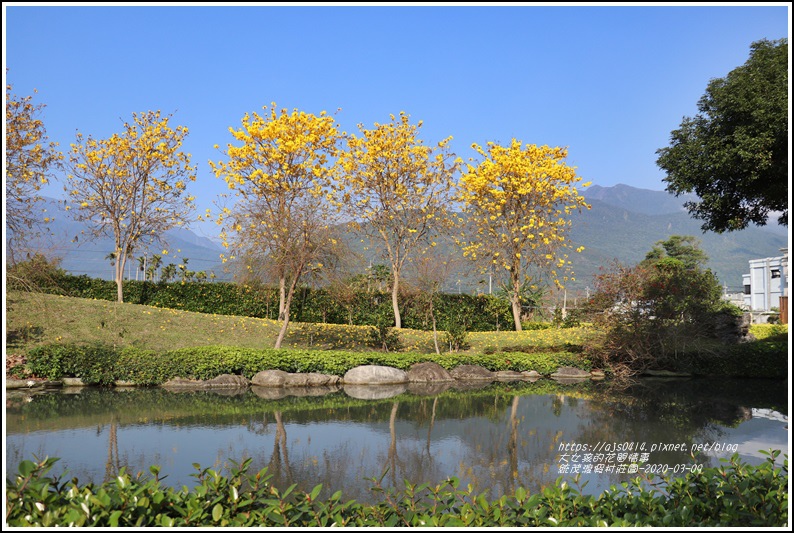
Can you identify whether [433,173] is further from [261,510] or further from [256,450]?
[261,510]

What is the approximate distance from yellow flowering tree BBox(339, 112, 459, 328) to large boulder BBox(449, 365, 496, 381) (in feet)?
21.7

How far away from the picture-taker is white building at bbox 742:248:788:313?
1516 inches

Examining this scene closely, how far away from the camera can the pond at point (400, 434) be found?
6.54 m

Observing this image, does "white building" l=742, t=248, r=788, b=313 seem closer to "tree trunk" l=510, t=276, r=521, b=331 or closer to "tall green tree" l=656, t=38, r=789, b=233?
"tree trunk" l=510, t=276, r=521, b=331

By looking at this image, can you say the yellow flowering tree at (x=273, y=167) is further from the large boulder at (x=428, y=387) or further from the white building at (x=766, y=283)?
the white building at (x=766, y=283)

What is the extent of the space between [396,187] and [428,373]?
8.89m

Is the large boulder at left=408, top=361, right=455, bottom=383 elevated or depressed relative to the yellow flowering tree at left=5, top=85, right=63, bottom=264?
depressed

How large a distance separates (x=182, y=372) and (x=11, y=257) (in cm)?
402

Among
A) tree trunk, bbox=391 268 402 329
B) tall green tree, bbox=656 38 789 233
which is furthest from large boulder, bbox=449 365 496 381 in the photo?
tree trunk, bbox=391 268 402 329

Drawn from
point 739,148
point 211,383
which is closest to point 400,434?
point 211,383

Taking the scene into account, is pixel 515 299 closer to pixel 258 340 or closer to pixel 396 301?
pixel 396 301

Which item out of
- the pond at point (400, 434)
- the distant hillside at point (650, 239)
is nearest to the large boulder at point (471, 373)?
the pond at point (400, 434)

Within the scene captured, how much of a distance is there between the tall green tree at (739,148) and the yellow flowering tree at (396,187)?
30.2 feet

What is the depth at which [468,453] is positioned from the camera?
24.8 ft
